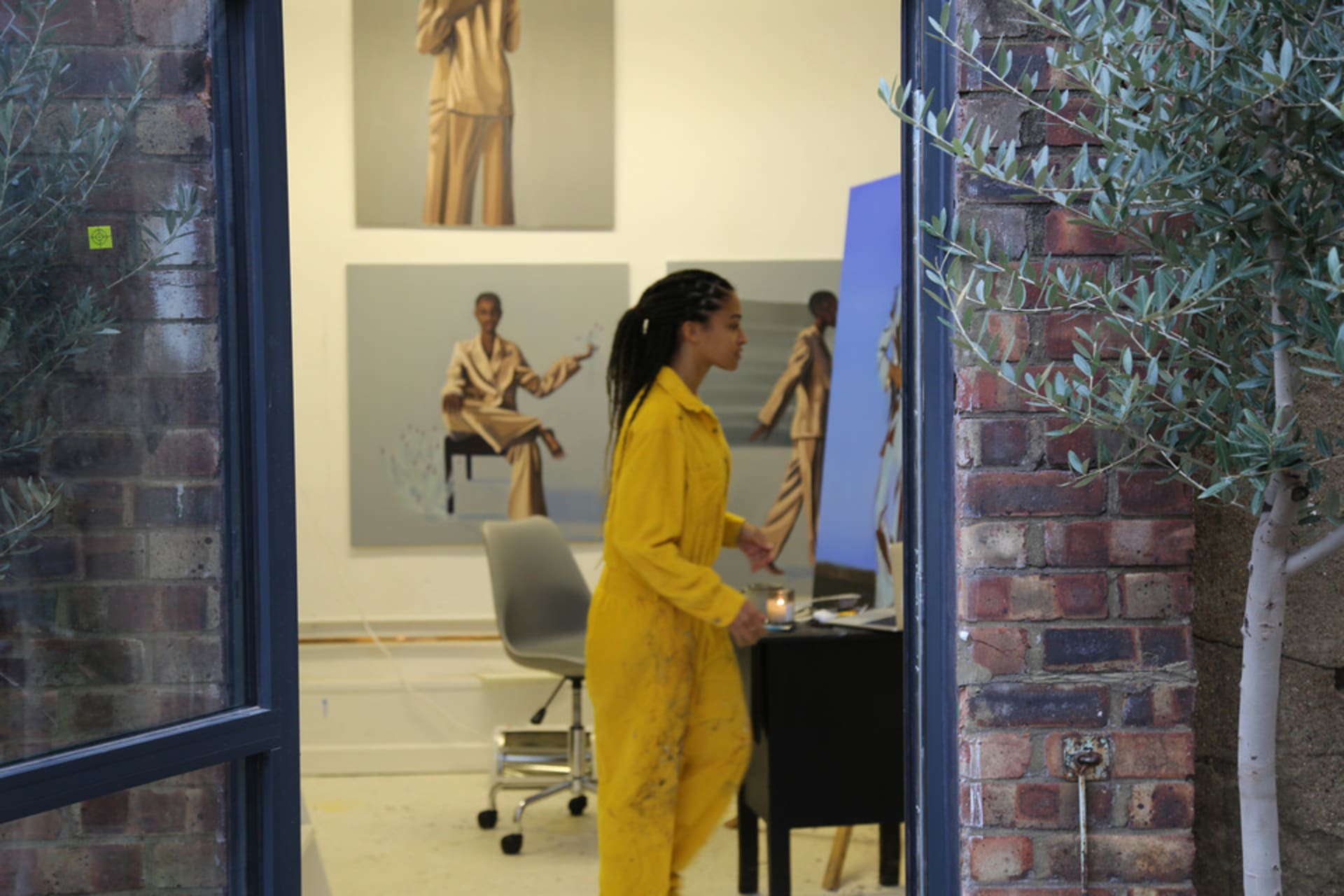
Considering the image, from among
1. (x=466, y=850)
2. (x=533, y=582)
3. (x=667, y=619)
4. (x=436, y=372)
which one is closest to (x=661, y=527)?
(x=667, y=619)

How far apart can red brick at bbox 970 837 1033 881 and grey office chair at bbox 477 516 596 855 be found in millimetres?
2738

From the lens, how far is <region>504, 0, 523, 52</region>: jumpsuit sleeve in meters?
5.20

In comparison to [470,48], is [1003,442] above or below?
below

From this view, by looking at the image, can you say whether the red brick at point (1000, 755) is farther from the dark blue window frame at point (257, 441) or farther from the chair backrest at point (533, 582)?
the chair backrest at point (533, 582)

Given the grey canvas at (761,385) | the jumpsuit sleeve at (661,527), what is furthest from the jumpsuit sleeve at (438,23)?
the jumpsuit sleeve at (661,527)

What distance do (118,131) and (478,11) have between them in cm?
372

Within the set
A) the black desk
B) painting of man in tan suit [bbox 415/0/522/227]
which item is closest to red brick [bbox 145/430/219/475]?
the black desk

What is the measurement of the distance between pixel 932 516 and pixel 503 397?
356 cm

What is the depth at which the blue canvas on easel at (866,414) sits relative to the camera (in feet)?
13.4

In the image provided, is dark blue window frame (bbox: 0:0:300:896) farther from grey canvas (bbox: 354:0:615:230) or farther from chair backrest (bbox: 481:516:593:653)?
grey canvas (bbox: 354:0:615:230)

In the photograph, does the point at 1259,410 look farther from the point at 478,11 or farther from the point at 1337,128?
the point at 478,11

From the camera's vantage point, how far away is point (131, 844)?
70.0 inches

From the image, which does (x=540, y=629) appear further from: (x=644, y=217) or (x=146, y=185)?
(x=146, y=185)

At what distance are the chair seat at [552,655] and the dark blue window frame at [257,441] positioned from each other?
265 cm
